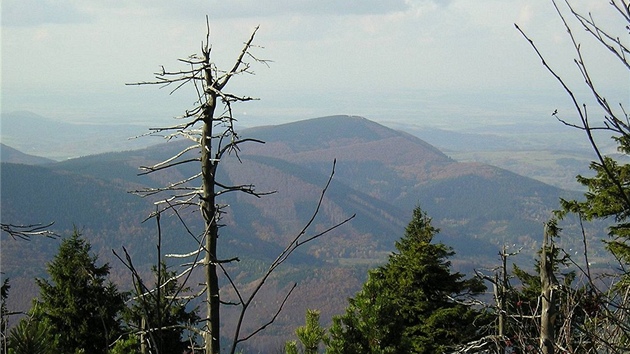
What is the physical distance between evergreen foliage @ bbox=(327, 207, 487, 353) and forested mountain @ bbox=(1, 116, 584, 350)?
69.6 metres

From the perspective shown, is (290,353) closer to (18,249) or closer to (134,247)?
(18,249)

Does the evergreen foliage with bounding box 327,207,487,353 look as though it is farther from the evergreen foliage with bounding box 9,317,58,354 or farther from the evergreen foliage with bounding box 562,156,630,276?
the evergreen foliage with bounding box 9,317,58,354

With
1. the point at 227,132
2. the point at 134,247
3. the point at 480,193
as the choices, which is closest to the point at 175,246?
the point at 134,247

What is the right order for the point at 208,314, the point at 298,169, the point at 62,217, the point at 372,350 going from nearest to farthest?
the point at 208,314, the point at 372,350, the point at 62,217, the point at 298,169

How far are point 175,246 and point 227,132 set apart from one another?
385 feet

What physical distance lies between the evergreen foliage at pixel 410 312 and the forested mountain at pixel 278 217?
69.6 m

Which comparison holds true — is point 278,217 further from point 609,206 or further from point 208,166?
point 208,166

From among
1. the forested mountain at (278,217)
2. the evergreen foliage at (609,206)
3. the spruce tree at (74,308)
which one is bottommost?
the forested mountain at (278,217)

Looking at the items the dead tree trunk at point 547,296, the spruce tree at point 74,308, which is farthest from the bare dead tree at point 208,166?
the spruce tree at point 74,308

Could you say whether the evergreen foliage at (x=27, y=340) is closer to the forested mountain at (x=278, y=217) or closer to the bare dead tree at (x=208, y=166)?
the bare dead tree at (x=208, y=166)

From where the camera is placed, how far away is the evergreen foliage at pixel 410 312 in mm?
11328

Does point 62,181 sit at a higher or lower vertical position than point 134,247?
higher

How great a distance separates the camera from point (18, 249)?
328ft

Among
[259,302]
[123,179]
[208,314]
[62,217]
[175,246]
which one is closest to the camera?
[208,314]
